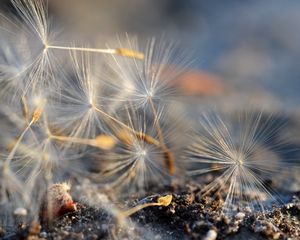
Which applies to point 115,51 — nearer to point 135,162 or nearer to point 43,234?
point 135,162

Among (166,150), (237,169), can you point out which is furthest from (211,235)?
(166,150)

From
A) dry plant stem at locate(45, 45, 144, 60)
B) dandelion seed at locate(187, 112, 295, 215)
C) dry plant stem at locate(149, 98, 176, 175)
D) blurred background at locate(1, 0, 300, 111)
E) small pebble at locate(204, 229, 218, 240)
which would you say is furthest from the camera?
blurred background at locate(1, 0, 300, 111)

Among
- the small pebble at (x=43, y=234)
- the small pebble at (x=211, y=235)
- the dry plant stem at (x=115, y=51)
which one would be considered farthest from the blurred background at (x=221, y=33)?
the small pebble at (x=43, y=234)

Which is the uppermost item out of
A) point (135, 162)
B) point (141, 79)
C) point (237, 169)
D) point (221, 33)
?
point (221, 33)

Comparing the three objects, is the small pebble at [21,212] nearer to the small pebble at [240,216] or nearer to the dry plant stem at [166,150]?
the dry plant stem at [166,150]

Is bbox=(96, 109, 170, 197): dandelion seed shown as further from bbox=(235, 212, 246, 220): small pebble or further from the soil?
bbox=(235, 212, 246, 220): small pebble

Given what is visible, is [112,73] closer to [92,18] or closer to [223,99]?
[223,99]

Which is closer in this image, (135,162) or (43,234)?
(43,234)

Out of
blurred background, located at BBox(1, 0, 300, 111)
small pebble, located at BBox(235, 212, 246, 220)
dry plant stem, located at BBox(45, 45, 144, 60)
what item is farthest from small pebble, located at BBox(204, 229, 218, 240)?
blurred background, located at BBox(1, 0, 300, 111)

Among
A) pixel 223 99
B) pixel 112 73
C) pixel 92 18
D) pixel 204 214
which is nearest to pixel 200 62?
pixel 223 99
